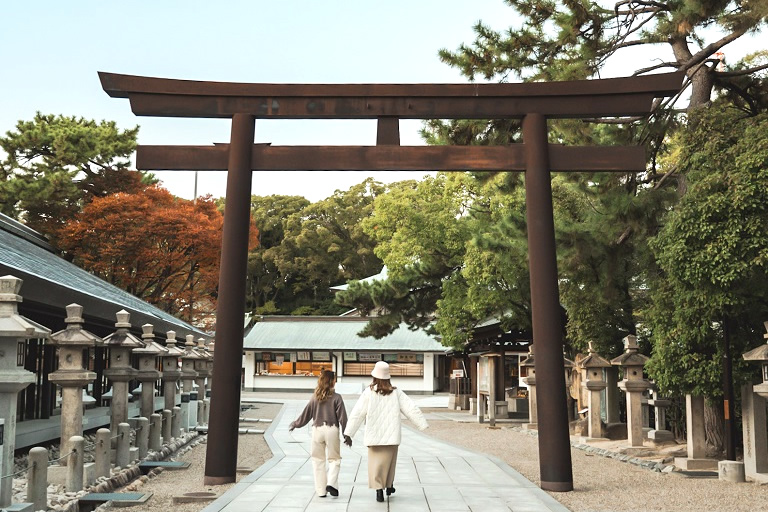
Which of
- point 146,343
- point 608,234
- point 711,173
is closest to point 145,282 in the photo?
point 146,343

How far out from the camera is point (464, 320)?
28547 millimetres

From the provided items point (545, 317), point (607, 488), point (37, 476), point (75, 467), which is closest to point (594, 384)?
point (607, 488)

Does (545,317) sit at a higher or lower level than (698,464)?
higher

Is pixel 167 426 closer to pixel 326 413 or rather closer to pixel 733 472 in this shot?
pixel 326 413

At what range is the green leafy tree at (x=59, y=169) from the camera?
110 ft

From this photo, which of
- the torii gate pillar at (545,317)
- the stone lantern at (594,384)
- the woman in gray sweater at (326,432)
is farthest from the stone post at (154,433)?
the stone lantern at (594,384)

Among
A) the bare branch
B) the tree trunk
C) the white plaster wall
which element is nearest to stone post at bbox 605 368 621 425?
the tree trunk

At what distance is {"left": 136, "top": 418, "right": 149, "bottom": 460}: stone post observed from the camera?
44.9 feet

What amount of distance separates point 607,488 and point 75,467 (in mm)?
6754

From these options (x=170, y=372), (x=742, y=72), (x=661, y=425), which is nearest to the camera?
(x=742, y=72)

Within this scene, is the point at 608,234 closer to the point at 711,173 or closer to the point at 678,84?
the point at 711,173

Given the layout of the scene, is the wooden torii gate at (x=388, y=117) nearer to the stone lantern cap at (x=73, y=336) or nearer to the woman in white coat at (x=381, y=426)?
the stone lantern cap at (x=73, y=336)

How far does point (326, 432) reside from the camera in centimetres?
911

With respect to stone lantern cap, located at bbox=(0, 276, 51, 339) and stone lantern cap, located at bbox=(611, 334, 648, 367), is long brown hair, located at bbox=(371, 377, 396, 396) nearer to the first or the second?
stone lantern cap, located at bbox=(0, 276, 51, 339)
